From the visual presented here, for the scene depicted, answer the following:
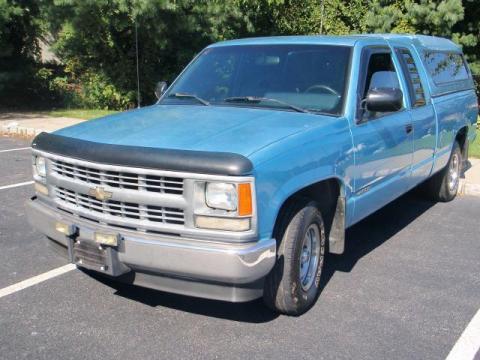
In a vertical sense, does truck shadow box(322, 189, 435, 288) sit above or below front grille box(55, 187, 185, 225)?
below

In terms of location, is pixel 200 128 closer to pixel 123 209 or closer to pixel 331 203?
pixel 123 209

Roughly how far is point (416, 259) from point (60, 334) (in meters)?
3.16

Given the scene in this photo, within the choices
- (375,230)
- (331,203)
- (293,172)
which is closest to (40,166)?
(293,172)

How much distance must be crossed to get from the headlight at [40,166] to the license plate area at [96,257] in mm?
657

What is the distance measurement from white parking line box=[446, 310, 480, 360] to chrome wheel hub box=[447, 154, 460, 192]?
3.56m

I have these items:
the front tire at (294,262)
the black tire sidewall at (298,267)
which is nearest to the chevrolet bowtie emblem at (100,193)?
the front tire at (294,262)

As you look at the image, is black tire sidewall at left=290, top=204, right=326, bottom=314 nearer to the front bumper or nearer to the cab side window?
the front bumper

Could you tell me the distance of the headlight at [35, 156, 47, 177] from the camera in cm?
413

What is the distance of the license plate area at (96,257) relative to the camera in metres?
3.55

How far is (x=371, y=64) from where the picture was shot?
496 cm

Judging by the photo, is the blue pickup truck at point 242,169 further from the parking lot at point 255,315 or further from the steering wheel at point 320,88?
the parking lot at point 255,315

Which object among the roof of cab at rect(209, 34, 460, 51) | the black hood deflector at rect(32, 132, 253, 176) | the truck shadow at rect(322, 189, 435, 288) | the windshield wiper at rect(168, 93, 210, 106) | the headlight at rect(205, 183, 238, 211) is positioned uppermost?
the roof of cab at rect(209, 34, 460, 51)

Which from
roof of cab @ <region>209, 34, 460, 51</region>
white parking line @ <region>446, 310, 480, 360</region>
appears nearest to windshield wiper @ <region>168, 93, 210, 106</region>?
roof of cab @ <region>209, 34, 460, 51</region>

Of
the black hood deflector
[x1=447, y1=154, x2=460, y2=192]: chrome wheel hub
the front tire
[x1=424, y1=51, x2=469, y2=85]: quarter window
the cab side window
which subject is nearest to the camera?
the black hood deflector
